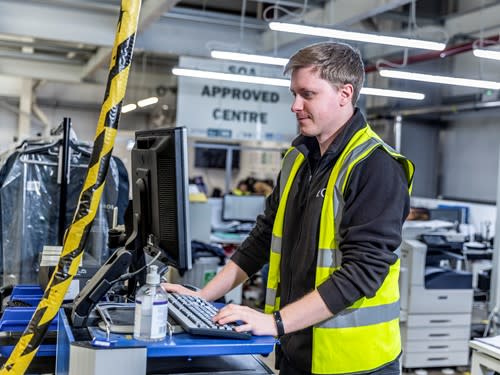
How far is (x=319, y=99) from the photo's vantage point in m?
1.40

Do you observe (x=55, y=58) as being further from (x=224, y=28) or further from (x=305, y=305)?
(x=305, y=305)

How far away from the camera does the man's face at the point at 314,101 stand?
1387 mm

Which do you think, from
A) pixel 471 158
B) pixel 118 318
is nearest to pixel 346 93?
pixel 118 318

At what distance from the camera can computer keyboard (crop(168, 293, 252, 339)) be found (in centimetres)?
119

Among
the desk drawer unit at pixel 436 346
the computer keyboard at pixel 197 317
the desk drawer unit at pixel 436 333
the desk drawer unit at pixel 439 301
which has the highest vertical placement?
the computer keyboard at pixel 197 317

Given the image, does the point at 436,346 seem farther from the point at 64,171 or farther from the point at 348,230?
the point at 348,230

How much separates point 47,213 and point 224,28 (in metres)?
5.22

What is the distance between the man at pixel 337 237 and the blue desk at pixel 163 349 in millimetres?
51

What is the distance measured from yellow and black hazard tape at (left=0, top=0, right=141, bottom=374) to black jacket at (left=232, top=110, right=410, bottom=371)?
509mm

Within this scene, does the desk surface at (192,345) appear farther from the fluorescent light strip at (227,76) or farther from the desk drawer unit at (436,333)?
the fluorescent light strip at (227,76)

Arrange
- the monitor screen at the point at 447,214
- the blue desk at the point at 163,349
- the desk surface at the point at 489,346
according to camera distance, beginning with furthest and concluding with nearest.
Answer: the monitor screen at the point at 447,214 < the desk surface at the point at 489,346 < the blue desk at the point at 163,349

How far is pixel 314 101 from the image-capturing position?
1.40 m

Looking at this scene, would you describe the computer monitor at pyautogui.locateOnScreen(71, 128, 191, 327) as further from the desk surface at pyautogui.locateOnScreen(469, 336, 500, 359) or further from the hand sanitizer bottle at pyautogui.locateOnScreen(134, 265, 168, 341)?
the desk surface at pyautogui.locateOnScreen(469, 336, 500, 359)

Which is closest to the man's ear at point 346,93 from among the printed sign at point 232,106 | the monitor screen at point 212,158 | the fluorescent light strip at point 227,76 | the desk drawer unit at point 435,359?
the desk drawer unit at point 435,359
